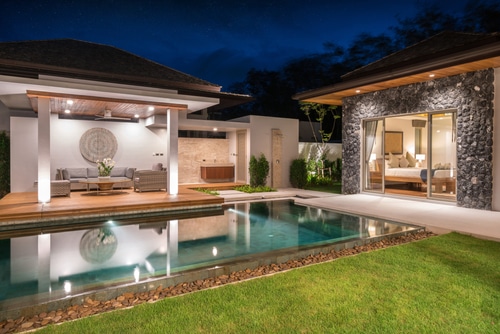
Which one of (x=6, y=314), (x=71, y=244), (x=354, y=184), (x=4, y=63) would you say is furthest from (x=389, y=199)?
(x=4, y=63)

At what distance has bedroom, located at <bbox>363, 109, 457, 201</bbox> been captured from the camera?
927cm

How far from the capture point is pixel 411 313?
312cm

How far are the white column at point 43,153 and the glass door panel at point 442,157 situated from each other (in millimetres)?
10157

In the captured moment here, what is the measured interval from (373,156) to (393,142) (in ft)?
2.54

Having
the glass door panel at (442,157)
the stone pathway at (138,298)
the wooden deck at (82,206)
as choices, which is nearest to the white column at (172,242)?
the stone pathway at (138,298)

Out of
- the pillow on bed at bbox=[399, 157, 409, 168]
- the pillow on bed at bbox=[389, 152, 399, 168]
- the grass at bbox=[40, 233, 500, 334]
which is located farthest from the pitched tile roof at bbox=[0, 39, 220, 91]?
the grass at bbox=[40, 233, 500, 334]

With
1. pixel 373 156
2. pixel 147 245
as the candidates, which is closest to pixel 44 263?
pixel 147 245

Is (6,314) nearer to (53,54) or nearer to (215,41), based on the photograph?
(53,54)

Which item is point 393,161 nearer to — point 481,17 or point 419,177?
point 419,177

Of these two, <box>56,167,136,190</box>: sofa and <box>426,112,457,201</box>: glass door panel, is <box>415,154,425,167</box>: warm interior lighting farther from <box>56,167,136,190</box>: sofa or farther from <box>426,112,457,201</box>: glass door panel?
<box>56,167,136,190</box>: sofa

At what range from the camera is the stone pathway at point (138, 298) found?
3.10 meters

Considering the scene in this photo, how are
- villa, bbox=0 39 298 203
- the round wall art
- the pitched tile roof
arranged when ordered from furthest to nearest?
the round wall art
the pitched tile roof
villa, bbox=0 39 298 203

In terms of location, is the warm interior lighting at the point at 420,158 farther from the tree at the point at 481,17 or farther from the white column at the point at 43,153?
the tree at the point at 481,17

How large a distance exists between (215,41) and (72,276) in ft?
206
